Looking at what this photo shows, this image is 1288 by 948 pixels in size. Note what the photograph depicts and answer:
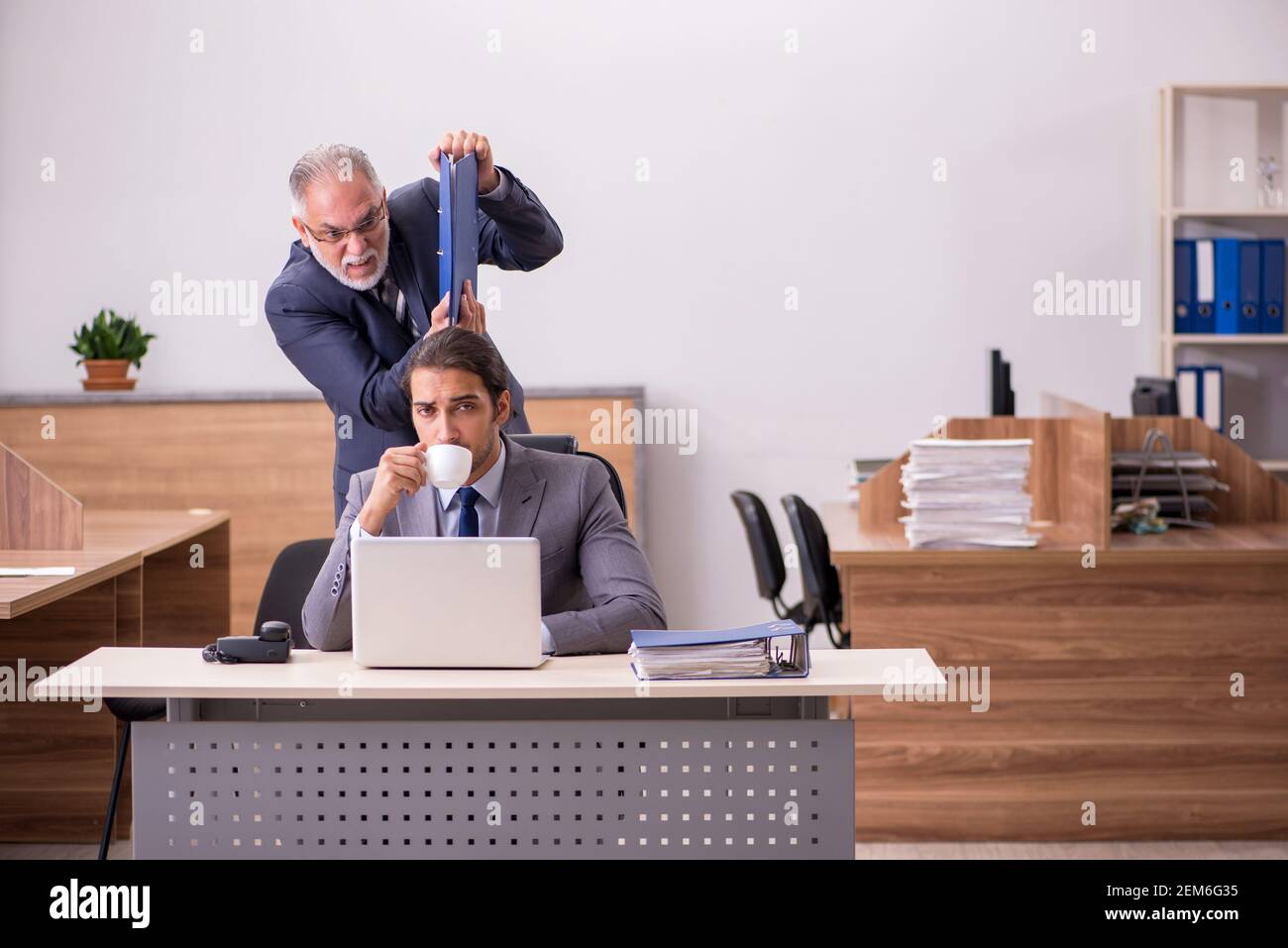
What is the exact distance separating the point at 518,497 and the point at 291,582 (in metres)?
0.86

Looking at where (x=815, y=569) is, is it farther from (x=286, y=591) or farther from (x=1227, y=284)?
(x=1227, y=284)

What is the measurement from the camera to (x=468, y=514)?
2.42 meters

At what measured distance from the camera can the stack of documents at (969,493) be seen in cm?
357

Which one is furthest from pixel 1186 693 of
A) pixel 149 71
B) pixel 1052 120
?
pixel 149 71

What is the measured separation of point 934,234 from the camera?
18.1 feet

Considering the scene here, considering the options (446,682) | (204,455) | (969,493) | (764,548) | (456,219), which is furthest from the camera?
(204,455)

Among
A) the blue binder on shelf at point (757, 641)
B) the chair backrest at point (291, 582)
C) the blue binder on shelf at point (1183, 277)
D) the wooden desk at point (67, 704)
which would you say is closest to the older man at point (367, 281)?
the chair backrest at point (291, 582)

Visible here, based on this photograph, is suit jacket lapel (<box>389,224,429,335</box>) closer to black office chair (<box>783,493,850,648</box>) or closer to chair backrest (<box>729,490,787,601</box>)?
black office chair (<box>783,493,850,648</box>)

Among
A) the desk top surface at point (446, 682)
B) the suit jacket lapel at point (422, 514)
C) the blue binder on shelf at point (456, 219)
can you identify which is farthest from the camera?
the blue binder on shelf at point (456, 219)

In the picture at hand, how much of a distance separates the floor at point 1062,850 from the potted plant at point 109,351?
6.66 ft

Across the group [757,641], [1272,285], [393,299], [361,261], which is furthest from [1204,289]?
[757,641]

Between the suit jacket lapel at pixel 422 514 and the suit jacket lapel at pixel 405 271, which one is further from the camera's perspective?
the suit jacket lapel at pixel 405 271

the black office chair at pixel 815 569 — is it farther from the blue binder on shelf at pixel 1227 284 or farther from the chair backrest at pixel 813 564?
the blue binder on shelf at pixel 1227 284
